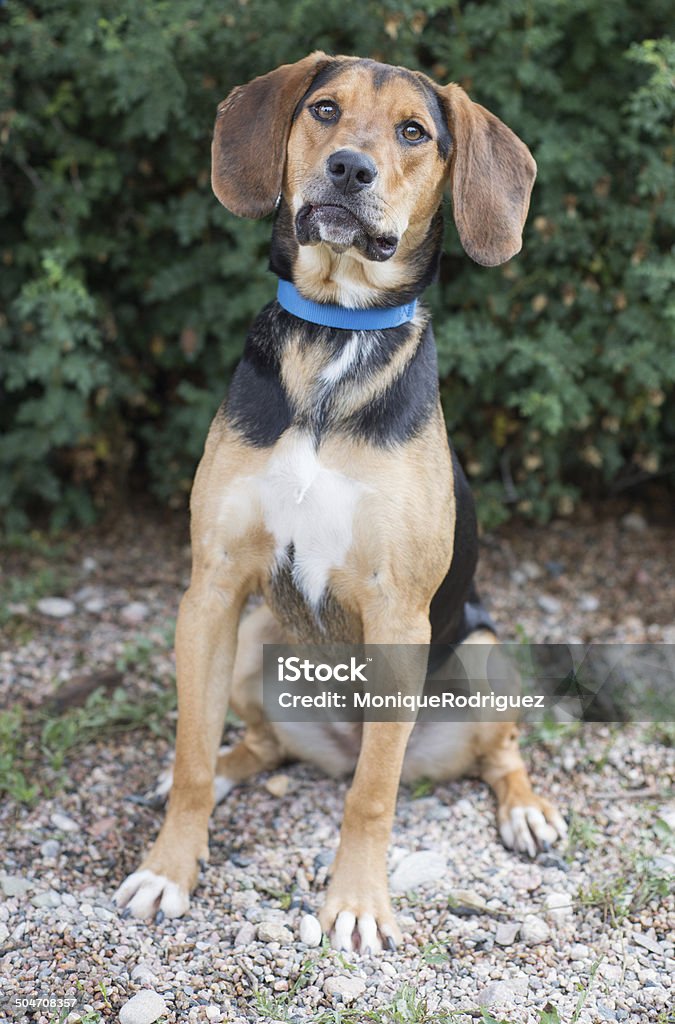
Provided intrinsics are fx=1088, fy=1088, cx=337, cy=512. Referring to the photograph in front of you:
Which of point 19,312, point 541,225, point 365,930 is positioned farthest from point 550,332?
point 365,930

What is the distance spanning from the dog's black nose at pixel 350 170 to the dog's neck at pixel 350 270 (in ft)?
0.89

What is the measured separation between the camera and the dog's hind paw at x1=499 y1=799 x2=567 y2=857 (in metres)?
3.67

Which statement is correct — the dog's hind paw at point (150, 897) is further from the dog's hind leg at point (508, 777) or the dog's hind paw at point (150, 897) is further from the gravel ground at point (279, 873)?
the dog's hind leg at point (508, 777)

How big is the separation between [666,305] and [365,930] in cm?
332

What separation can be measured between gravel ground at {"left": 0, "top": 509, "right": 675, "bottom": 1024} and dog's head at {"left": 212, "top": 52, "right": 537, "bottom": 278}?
6.36 feet

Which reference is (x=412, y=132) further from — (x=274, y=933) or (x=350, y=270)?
(x=274, y=933)

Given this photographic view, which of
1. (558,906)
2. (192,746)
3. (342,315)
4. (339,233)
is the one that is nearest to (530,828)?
(558,906)

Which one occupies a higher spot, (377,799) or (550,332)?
(550,332)

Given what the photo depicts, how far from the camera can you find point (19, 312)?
550 centimetres

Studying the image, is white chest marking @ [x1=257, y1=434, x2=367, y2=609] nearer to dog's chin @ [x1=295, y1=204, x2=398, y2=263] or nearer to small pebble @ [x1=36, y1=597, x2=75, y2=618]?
dog's chin @ [x1=295, y1=204, x2=398, y2=263]

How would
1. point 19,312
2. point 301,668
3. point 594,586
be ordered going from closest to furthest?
1. point 301,668
2. point 19,312
3. point 594,586

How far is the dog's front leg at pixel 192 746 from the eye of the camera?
324 cm

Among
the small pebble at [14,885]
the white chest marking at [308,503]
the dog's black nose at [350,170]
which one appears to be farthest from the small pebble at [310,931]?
the dog's black nose at [350,170]

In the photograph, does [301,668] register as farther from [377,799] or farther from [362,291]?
[362,291]
